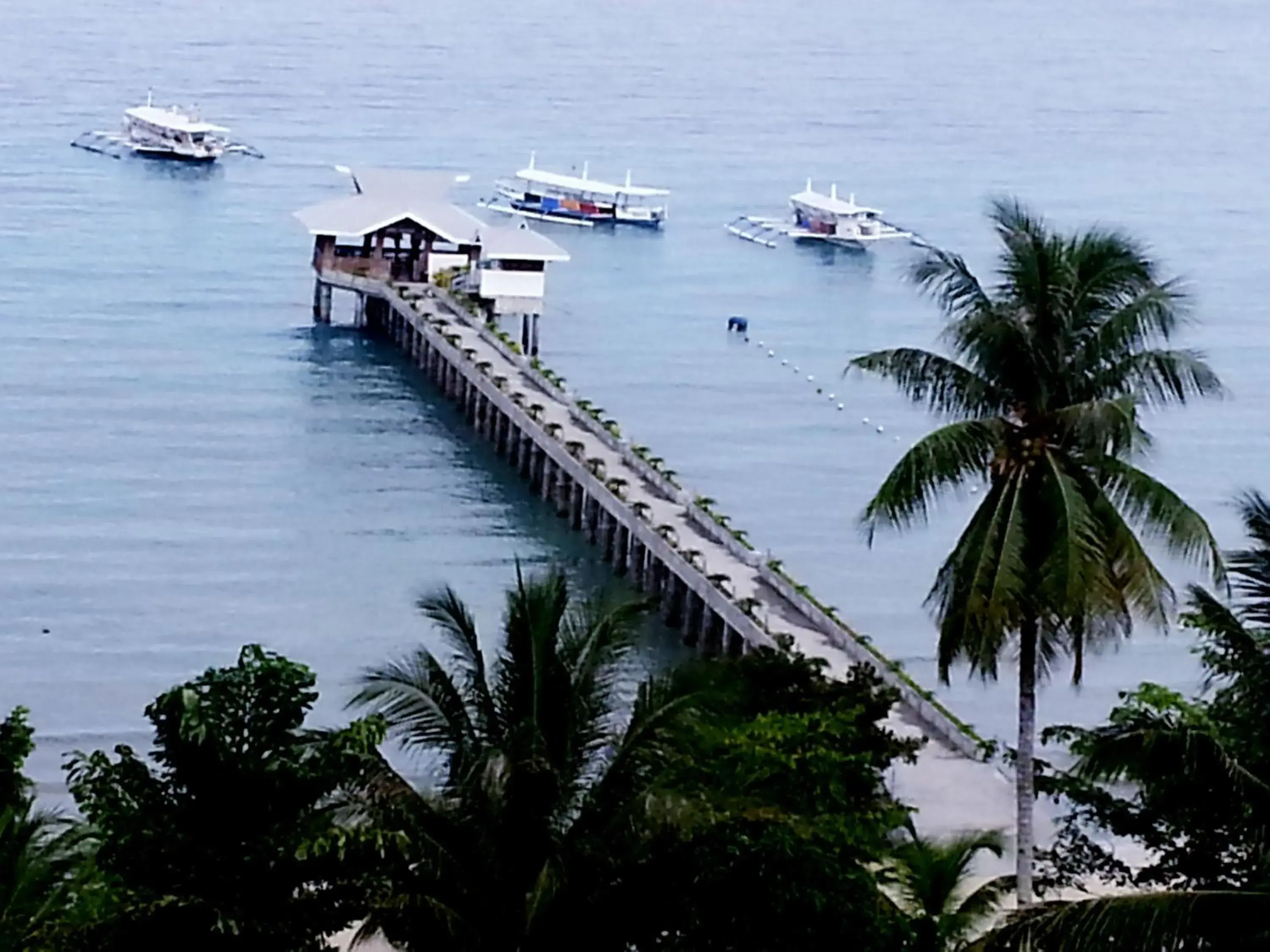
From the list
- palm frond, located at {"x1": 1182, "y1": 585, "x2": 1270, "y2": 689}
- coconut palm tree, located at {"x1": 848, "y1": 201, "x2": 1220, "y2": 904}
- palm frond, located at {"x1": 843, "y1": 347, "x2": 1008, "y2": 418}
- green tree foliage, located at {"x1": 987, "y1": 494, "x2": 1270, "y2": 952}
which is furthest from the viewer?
palm frond, located at {"x1": 843, "y1": 347, "x2": 1008, "y2": 418}

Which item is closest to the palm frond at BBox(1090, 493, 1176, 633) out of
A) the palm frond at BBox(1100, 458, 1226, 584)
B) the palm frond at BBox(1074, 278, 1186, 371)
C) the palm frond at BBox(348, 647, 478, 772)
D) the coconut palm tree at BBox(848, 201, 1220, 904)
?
the coconut palm tree at BBox(848, 201, 1220, 904)

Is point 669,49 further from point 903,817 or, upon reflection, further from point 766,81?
point 903,817

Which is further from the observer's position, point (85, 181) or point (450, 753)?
point (85, 181)

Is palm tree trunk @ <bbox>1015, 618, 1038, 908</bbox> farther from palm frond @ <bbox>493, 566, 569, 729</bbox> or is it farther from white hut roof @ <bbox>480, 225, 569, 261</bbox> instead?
white hut roof @ <bbox>480, 225, 569, 261</bbox>

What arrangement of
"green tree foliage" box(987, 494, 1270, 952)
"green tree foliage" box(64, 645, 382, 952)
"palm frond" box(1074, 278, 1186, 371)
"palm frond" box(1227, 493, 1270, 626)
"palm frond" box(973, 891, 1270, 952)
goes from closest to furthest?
"palm frond" box(973, 891, 1270, 952) < "green tree foliage" box(987, 494, 1270, 952) < "palm frond" box(1227, 493, 1270, 626) < "green tree foliage" box(64, 645, 382, 952) < "palm frond" box(1074, 278, 1186, 371)

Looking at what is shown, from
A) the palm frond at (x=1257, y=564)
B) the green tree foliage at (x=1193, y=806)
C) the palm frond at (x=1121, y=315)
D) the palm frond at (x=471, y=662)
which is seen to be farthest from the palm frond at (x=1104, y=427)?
the palm frond at (x=471, y=662)

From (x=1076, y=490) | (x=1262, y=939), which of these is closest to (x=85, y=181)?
(x=1076, y=490)
